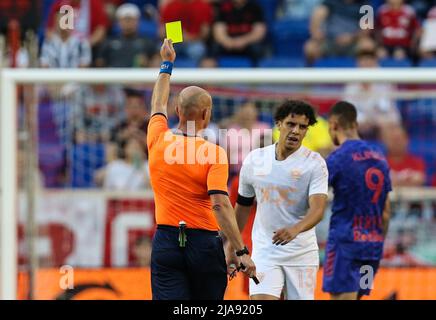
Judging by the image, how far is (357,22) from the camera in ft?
54.5

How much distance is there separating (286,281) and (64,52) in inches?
274

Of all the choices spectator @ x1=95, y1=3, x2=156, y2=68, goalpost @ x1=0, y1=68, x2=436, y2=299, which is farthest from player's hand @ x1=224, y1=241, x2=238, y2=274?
spectator @ x1=95, y1=3, x2=156, y2=68

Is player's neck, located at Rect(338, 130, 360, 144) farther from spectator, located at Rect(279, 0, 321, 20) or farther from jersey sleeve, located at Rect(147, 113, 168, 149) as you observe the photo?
spectator, located at Rect(279, 0, 321, 20)

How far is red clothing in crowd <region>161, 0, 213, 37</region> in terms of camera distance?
16828 mm

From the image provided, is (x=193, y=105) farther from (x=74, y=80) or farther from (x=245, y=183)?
(x=74, y=80)

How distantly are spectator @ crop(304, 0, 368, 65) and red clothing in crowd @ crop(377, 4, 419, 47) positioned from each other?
1.27ft

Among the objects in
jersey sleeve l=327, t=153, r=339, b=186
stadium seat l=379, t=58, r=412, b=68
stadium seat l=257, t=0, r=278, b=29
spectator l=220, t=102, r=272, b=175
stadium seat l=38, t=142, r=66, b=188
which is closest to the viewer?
jersey sleeve l=327, t=153, r=339, b=186

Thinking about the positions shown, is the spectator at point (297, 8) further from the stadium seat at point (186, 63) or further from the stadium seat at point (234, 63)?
the stadium seat at point (186, 63)

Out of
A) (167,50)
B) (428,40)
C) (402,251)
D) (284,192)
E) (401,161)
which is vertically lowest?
(402,251)

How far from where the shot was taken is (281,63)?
1664cm

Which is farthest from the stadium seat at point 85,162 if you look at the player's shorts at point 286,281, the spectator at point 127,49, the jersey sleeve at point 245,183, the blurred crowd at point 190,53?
the player's shorts at point 286,281

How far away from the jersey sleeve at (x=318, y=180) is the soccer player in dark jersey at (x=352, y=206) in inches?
29.5

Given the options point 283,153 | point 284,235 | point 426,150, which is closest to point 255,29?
point 426,150

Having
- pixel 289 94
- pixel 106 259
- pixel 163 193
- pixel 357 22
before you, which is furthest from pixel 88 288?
pixel 357 22
